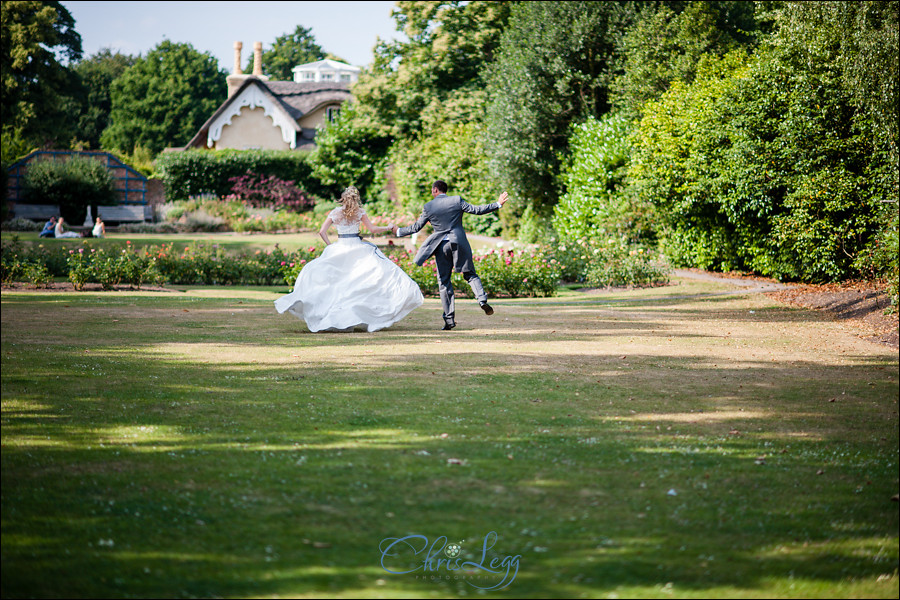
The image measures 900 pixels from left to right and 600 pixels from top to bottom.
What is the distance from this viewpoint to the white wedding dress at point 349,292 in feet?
37.6

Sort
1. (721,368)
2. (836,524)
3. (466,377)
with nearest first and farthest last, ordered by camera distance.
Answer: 1. (836,524)
2. (466,377)
3. (721,368)

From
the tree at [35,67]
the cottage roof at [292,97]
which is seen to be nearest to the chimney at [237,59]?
the cottage roof at [292,97]

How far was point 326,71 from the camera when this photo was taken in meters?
88.7

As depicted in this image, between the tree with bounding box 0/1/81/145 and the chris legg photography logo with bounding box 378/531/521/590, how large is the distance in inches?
1345

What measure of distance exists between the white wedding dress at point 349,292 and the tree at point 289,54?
91621mm

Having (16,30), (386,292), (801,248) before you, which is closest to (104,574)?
(386,292)

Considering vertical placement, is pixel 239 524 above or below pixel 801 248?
below

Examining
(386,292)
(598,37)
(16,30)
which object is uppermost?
(16,30)

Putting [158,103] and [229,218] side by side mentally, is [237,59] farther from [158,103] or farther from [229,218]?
[229,218]

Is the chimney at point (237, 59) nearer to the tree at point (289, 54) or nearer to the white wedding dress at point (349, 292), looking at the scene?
the tree at point (289, 54)

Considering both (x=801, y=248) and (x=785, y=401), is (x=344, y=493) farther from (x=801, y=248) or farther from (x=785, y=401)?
(x=801, y=248)

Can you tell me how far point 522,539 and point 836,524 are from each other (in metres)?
1.79

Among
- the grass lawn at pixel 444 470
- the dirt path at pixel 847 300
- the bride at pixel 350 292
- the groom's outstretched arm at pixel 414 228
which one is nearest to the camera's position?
the grass lawn at pixel 444 470

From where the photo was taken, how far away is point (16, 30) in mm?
32875
